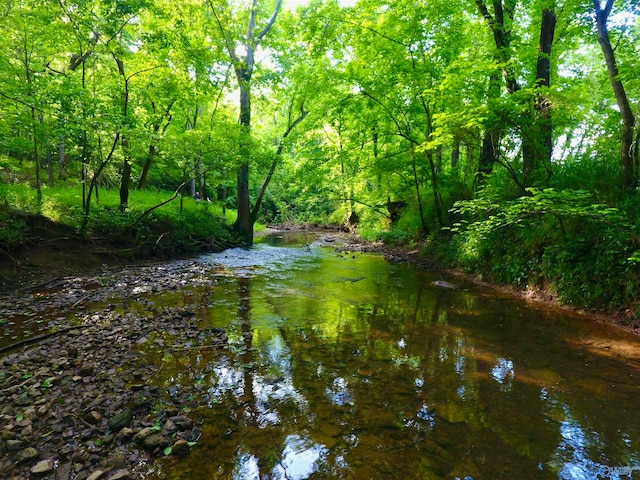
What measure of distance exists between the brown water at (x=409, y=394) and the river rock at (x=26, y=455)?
1051 millimetres

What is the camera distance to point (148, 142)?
417 inches

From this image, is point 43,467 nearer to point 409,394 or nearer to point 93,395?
point 93,395

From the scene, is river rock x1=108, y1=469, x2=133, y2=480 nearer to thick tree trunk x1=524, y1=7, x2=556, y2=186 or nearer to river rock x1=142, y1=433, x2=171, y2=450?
river rock x1=142, y1=433, x2=171, y2=450

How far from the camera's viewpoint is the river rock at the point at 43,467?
264 centimetres

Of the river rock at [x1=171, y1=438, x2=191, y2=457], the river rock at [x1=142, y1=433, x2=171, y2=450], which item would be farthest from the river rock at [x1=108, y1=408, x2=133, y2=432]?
the river rock at [x1=171, y1=438, x2=191, y2=457]

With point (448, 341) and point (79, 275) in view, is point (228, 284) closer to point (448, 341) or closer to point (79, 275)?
point (79, 275)

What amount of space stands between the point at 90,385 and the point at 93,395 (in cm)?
29

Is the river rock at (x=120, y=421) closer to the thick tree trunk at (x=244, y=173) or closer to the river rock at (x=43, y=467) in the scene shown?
the river rock at (x=43, y=467)

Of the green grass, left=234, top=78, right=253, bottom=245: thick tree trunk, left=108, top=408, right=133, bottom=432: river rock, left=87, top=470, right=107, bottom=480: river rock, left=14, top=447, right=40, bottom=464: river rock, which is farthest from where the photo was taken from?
left=234, top=78, right=253, bottom=245: thick tree trunk

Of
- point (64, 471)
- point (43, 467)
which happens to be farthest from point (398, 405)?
point (43, 467)

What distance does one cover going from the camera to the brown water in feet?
9.66

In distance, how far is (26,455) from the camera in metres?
2.78

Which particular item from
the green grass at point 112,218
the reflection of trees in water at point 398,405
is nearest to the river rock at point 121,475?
the reflection of trees in water at point 398,405

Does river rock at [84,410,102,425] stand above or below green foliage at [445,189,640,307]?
below
